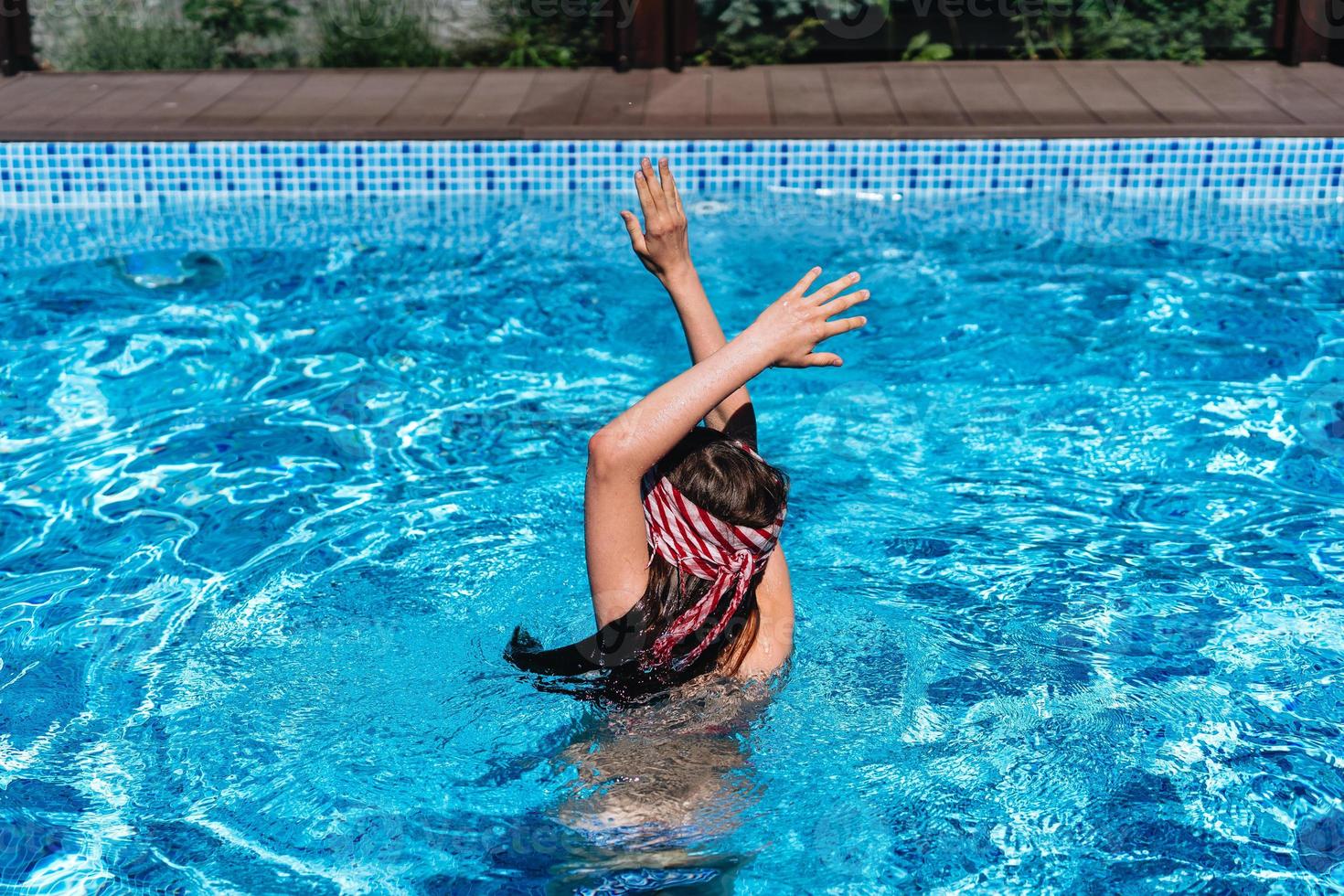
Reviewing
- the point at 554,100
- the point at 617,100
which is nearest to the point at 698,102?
the point at 617,100

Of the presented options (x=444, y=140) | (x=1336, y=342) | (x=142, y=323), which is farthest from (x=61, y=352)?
(x=1336, y=342)

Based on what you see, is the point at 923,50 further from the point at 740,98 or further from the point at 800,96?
the point at 740,98

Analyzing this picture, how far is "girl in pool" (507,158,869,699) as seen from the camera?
2.16 meters

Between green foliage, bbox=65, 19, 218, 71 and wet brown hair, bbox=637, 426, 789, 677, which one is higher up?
green foliage, bbox=65, 19, 218, 71

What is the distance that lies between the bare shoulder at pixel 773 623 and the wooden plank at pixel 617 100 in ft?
17.6

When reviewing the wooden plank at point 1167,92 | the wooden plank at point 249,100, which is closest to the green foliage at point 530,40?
the wooden plank at point 249,100

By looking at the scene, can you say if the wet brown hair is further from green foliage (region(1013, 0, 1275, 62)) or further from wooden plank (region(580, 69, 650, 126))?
green foliage (region(1013, 0, 1275, 62))

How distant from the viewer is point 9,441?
15.9 feet

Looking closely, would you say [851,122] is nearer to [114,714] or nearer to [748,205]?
[748,205]

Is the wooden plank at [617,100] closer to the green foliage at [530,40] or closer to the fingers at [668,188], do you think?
the green foliage at [530,40]

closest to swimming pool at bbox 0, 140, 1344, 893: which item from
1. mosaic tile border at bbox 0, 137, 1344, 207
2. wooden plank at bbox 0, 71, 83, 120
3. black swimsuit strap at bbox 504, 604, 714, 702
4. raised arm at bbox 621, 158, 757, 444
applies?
mosaic tile border at bbox 0, 137, 1344, 207

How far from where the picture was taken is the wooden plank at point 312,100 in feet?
25.9

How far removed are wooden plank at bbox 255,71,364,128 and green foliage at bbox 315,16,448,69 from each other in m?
0.19

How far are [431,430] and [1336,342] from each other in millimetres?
3629
